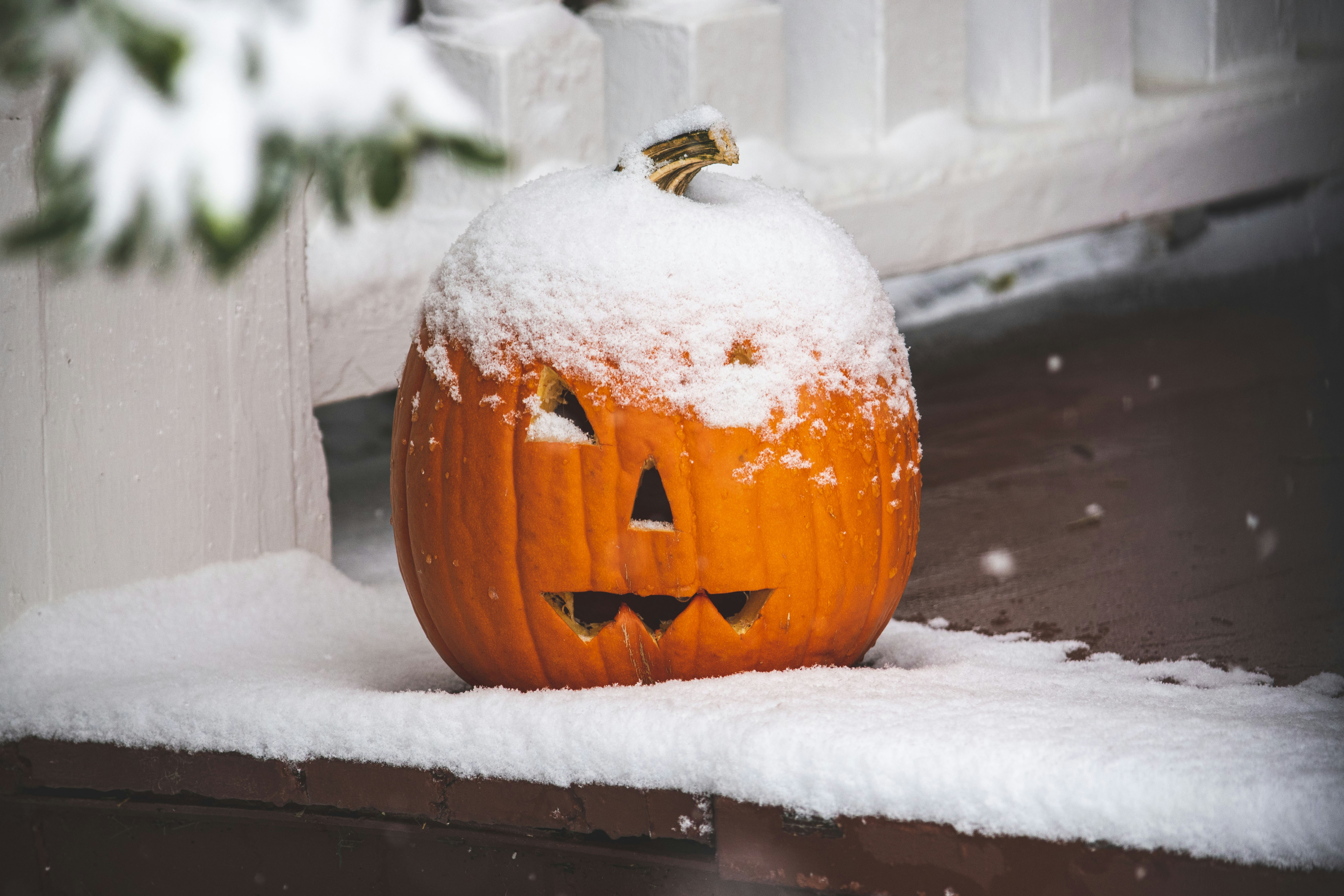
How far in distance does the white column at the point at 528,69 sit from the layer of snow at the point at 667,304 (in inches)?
37.8

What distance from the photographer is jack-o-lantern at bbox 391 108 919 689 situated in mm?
1532

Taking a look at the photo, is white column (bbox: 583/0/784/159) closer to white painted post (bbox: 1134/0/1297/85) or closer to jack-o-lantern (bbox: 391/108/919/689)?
jack-o-lantern (bbox: 391/108/919/689)

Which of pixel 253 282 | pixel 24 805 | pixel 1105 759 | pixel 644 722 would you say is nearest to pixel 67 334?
pixel 253 282

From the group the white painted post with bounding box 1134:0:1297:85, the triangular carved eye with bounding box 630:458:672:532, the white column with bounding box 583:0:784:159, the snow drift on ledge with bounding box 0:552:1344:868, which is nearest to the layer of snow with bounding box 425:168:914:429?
the triangular carved eye with bounding box 630:458:672:532

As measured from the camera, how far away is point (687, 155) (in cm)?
162

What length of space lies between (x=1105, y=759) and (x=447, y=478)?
75cm

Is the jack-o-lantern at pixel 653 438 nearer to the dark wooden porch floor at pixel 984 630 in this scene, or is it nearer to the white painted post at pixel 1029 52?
the dark wooden porch floor at pixel 984 630

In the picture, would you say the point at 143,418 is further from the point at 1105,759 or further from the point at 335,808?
the point at 1105,759

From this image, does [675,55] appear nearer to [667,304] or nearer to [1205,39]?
[667,304]

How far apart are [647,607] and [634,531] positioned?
0.18 m

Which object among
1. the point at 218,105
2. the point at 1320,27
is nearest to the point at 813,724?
the point at 218,105

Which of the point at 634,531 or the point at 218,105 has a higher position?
the point at 218,105

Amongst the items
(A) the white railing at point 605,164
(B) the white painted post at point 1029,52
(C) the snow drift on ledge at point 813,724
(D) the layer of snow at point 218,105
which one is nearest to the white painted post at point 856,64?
(A) the white railing at point 605,164

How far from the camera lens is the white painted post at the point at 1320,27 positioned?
4.55 m
